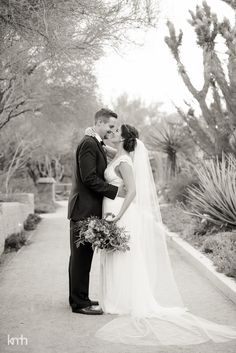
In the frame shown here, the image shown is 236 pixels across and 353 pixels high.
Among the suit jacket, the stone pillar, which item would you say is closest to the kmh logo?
the suit jacket

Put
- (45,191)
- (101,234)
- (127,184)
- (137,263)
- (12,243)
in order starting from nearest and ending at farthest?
(101,234) < (127,184) < (137,263) < (12,243) < (45,191)

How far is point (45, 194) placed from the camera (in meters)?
26.9

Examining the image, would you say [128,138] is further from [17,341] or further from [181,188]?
[181,188]

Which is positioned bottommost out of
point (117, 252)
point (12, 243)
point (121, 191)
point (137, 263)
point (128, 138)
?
point (12, 243)

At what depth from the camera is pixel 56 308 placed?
21.2 feet

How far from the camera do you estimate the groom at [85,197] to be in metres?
6.18

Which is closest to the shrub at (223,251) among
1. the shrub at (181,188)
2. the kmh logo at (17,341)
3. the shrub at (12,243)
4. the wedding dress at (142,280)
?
the wedding dress at (142,280)

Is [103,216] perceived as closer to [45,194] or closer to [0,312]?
[0,312]

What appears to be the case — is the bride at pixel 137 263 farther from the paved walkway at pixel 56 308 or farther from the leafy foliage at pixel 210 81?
the leafy foliage at pixel 210 81

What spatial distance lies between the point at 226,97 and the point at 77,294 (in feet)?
28.6

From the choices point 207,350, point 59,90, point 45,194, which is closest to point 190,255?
point 207,350

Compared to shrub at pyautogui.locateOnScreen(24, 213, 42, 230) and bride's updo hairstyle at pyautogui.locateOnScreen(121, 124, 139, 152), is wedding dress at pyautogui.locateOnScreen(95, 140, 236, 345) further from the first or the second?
shrub at pyautogui.locateOnScreen(24, 213, 42, 230)

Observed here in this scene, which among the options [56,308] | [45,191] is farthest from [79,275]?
[45,191]

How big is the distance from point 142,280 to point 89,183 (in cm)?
127
